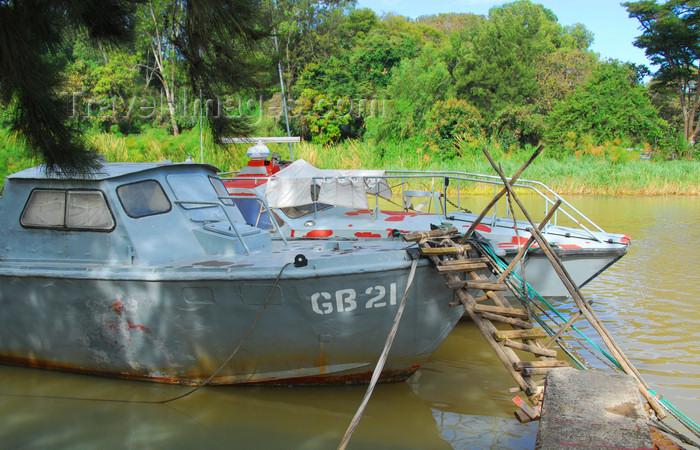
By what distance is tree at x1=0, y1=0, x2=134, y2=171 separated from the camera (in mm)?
3885

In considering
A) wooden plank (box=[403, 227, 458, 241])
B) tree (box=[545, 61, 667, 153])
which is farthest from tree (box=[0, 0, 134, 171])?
tree (box=[545, 61, 667, 153])

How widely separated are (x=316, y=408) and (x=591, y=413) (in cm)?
254

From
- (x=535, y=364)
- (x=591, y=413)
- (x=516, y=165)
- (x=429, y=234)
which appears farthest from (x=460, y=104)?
(x=591, y=413)

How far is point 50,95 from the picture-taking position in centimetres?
407

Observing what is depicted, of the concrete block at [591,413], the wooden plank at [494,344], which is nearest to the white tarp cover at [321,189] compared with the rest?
the wooden plank at [494,344]

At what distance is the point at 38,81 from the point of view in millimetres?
3957

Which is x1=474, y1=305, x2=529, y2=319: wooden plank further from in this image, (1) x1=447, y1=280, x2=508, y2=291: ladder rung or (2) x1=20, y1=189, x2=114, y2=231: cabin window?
(2) x1=20, y1=189, x2=114, y2=231: cabin window

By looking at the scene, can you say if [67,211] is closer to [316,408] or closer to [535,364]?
[316,408]

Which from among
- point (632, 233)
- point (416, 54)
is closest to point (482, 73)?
point (416, 54)

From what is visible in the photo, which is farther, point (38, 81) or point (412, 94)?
point (412, 94)

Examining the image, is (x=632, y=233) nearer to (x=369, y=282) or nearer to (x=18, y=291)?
(x=369, y=282)

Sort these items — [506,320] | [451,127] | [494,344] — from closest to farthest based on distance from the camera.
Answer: [494,344], [506,320], [451,127]

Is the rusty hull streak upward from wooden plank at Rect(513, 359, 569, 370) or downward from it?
downward

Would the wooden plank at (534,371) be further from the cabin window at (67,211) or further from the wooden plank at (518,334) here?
the cabin window at (67,211)
